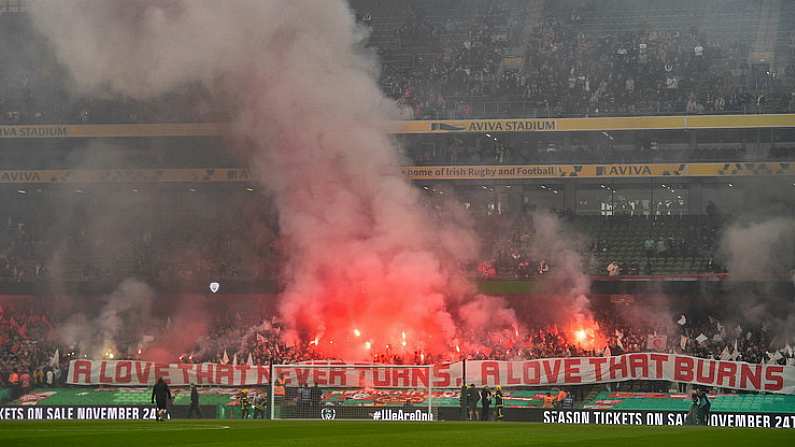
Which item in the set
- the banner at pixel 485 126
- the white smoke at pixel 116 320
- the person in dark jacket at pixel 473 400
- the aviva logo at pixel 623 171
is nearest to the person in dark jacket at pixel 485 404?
the person in dark jacket at pixel 473 400

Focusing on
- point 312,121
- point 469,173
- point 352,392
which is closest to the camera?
point 352,392

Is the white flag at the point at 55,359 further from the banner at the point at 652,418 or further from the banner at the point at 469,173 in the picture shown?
the banner at the point at 652,418

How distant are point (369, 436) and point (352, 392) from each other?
40.9 feet

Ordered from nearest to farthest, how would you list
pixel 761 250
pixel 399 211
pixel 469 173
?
pixel 399 211, pixel 761 250, pixel 469 173

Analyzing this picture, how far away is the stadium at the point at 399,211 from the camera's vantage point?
120 feet

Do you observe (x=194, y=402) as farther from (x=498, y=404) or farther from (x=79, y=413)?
(x=498, y=404)

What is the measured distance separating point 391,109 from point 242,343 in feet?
34.2

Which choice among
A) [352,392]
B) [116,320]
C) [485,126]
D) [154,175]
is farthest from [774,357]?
[154,175]

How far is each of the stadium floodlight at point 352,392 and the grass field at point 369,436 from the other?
670 cm

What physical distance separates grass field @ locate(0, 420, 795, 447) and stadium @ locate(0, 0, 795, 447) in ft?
19.7

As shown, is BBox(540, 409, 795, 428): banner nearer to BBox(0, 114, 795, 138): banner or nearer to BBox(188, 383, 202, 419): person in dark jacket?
BBox(188, 383, 202, 419): person in dark jacket

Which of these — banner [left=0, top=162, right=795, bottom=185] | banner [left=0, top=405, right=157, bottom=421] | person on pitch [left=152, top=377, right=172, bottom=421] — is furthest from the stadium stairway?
banner [left=0, top=162, right=795, bottom=185]

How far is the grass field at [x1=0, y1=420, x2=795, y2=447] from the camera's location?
21328mm

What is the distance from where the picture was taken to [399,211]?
41.2 m
